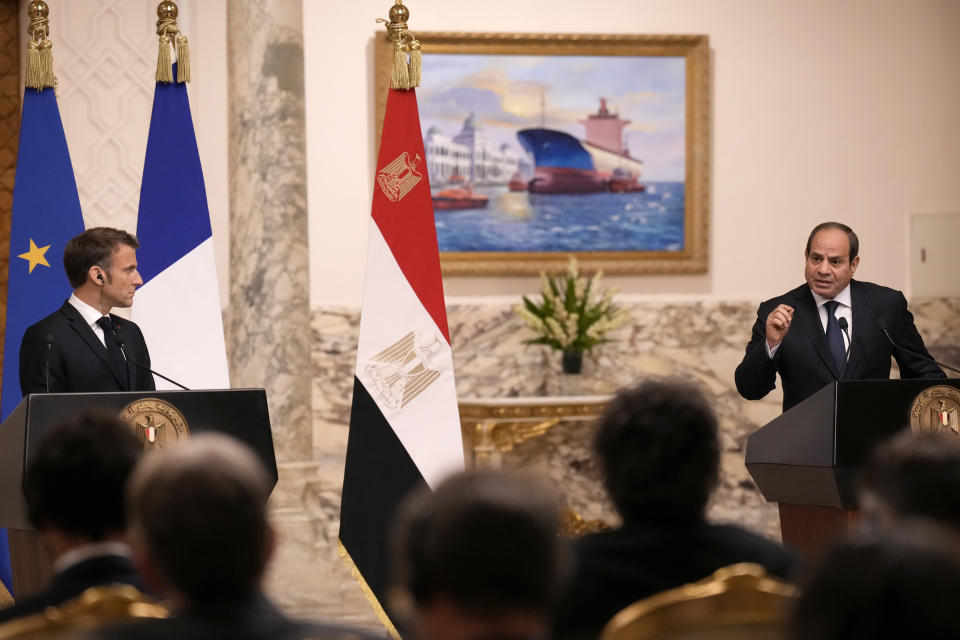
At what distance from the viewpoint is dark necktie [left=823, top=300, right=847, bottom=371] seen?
454 cm

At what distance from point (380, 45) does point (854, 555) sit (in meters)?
6.50

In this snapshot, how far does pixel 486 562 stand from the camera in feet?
4.51

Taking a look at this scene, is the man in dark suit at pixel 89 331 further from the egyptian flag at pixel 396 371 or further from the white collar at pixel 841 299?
the white collar at pixel 841 299

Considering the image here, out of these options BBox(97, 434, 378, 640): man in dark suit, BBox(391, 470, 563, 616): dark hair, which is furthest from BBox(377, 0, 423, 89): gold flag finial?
BBox(391, 470, 563, 616): dark hair

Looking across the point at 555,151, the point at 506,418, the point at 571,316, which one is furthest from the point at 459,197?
the point at 506,418

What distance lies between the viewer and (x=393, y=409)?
15.4 ft

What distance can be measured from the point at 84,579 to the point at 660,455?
3.16 ft

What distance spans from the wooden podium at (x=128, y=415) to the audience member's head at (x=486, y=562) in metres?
2.20

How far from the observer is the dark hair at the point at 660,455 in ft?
6.56

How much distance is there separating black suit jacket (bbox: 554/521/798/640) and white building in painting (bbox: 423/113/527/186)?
5554 mm

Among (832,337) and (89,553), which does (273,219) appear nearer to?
(832,337)


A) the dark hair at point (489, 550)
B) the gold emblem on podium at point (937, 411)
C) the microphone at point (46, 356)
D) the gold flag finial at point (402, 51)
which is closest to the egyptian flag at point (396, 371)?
the gold flag finial at point (402, 51)

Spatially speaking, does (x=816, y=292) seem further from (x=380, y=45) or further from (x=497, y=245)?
(x=380, y=45)

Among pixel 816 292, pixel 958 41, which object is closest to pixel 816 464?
pixel 816 292
